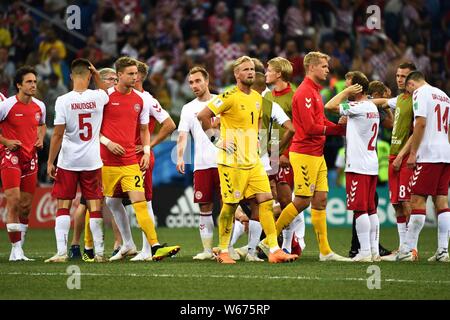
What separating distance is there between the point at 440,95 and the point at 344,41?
11735 millimetres

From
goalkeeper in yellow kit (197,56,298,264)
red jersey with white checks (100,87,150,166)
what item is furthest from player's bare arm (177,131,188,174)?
goalkeeper in yellow kit (197,56,298,264)

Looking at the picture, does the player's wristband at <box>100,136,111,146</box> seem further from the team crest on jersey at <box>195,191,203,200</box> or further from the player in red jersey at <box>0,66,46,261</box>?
the team crest on jersey at <box>195,191,203,200</box>

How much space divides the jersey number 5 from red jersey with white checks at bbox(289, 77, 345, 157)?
8.50 ft

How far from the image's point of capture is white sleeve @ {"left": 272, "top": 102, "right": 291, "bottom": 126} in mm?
12930

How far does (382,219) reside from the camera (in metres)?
21.7

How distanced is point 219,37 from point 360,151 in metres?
12.2

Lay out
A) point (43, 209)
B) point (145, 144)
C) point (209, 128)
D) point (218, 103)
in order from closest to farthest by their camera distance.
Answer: point (218, 103)
point (209, 128)
point (145, 144)
point (43, 209)

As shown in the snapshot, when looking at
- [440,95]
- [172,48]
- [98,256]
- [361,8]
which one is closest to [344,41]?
[361,8]

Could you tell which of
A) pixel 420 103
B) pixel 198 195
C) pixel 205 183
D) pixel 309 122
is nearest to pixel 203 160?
pixel 205 183

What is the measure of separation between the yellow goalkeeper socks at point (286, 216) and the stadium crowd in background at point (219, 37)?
9.81 metres

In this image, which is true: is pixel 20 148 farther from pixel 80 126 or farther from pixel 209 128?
pixel 209 128

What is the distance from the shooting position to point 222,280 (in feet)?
34.8

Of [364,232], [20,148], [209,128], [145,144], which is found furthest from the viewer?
[20,148]

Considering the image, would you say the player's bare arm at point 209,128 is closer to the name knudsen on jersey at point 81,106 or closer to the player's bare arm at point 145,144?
the player's bare arm at point 145,144
